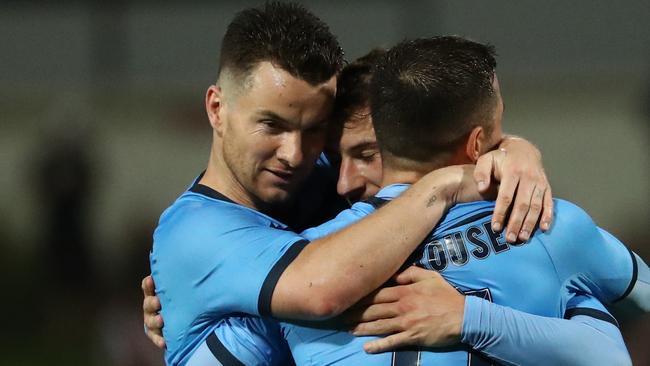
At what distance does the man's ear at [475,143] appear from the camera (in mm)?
2975

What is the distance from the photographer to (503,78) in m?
9.37

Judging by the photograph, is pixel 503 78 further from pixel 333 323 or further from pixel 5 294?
pixel 333 323

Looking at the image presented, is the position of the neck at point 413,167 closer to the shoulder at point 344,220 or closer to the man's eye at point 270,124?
the shoulder at point 344,220

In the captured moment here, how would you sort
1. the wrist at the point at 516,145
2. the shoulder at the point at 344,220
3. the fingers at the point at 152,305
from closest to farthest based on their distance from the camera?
the shoulder at the point at 344,220, the wrist at the point at 516,145, the fingers at the point at 152,305

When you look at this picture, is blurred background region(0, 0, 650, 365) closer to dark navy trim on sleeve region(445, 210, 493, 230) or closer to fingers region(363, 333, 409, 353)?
dark navy trim on sleeve region(445, 210, 493, 230)

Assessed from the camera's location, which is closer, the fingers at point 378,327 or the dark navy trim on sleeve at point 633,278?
the fingers at point 378,327

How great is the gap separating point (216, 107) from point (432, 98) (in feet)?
2.96

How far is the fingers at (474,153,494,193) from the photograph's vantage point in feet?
9.53

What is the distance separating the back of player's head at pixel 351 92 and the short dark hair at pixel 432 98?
47cm

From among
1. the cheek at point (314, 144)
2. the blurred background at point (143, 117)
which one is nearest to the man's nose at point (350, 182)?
the cheek at point (314, 144)

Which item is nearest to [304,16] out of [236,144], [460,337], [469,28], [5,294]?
[236,144]

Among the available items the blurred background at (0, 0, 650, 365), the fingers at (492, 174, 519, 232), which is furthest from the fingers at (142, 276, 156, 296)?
the blurred background at (0, 0, 650, 365)

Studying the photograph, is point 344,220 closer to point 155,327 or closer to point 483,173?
point 483,173

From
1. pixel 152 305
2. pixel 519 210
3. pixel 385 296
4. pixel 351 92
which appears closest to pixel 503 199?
pixel 519 210
